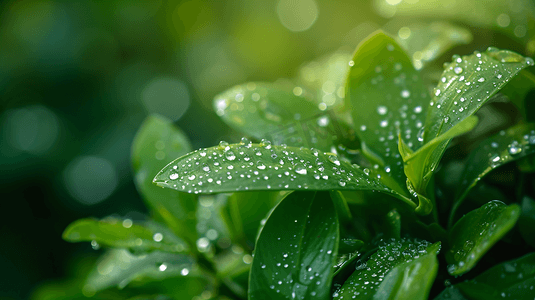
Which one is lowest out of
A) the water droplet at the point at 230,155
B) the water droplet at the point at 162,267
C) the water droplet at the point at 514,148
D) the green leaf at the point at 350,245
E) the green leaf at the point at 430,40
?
the water droplet at the point at 162,267

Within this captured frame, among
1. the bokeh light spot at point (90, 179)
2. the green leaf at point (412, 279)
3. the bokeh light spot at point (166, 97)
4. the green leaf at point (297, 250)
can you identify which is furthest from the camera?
the bokeh light spot at point (166, 97)

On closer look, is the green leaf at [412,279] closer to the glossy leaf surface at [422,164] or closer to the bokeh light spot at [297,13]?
the glossy leaf surface at [422,164]

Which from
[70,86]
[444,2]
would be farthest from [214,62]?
[444,2]

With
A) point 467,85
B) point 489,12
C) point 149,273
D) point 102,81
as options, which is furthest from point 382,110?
point 102,81

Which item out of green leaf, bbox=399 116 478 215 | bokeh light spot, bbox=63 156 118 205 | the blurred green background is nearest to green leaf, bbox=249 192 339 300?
green leaf, bbox=399 116 478 215

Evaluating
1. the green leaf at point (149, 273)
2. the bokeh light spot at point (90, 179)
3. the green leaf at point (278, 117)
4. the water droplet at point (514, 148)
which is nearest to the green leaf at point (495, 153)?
the water droplet at point (514, 148)

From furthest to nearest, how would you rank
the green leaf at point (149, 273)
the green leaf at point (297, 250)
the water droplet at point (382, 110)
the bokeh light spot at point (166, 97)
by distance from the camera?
the bokeh light spot at point (166, 97)
the green leaf at point (149, 273)
the water droplet at point (382, 110)
the green leaf at point (297, 250)

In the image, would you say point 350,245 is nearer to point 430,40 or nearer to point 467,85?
point 467,85
